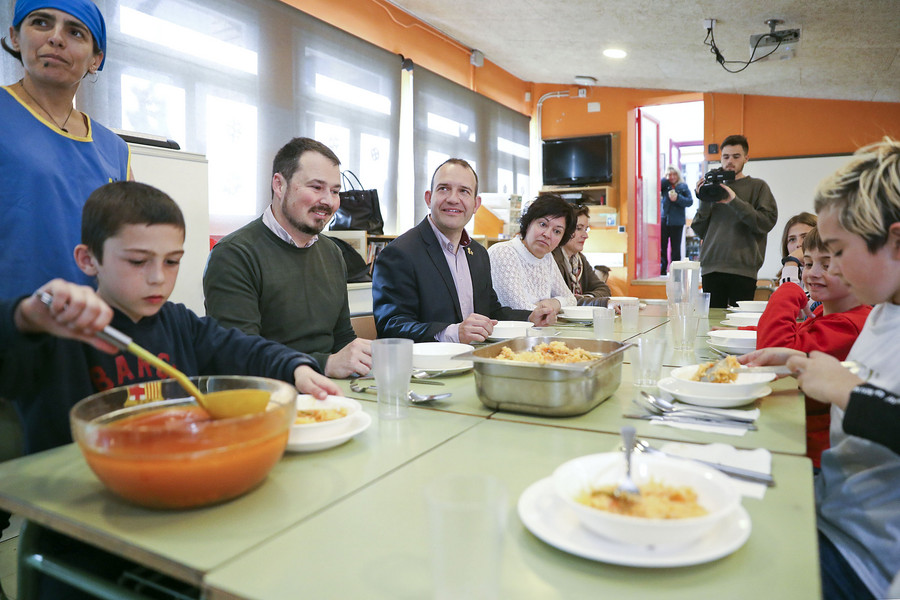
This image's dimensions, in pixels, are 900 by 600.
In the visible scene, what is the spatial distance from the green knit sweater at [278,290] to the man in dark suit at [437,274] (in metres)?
0.22

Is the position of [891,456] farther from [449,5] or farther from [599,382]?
[449,5]

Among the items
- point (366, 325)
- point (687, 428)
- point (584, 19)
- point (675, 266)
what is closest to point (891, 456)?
point (687, 428)

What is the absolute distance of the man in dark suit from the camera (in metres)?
2.37

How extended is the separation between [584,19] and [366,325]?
13.6 feet

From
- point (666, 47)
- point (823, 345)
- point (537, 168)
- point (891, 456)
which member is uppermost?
Answer: point (666, 47)

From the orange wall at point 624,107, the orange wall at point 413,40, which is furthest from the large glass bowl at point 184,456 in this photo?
the orange wall at point 624,107

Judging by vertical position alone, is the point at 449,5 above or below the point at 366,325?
above

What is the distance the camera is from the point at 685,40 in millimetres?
5684

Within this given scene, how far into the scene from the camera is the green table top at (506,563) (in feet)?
1.97

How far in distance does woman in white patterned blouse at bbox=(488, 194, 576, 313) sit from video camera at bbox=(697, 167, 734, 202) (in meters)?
1.12

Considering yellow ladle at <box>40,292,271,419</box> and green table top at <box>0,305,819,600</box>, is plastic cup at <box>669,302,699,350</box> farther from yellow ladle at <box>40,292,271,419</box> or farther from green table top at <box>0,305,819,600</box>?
yellow ladle at <box>40,292,271,419</box>

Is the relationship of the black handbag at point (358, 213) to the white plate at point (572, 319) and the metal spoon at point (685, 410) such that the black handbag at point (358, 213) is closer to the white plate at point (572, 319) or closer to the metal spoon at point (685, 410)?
the white plate at point (572, 319)

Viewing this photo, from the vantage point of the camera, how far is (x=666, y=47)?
5988 mm

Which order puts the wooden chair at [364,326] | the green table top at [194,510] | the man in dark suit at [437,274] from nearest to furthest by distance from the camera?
the green table top at [194,510] < the man in dark suit at [437,274] < the wooden chair at [364,326]
